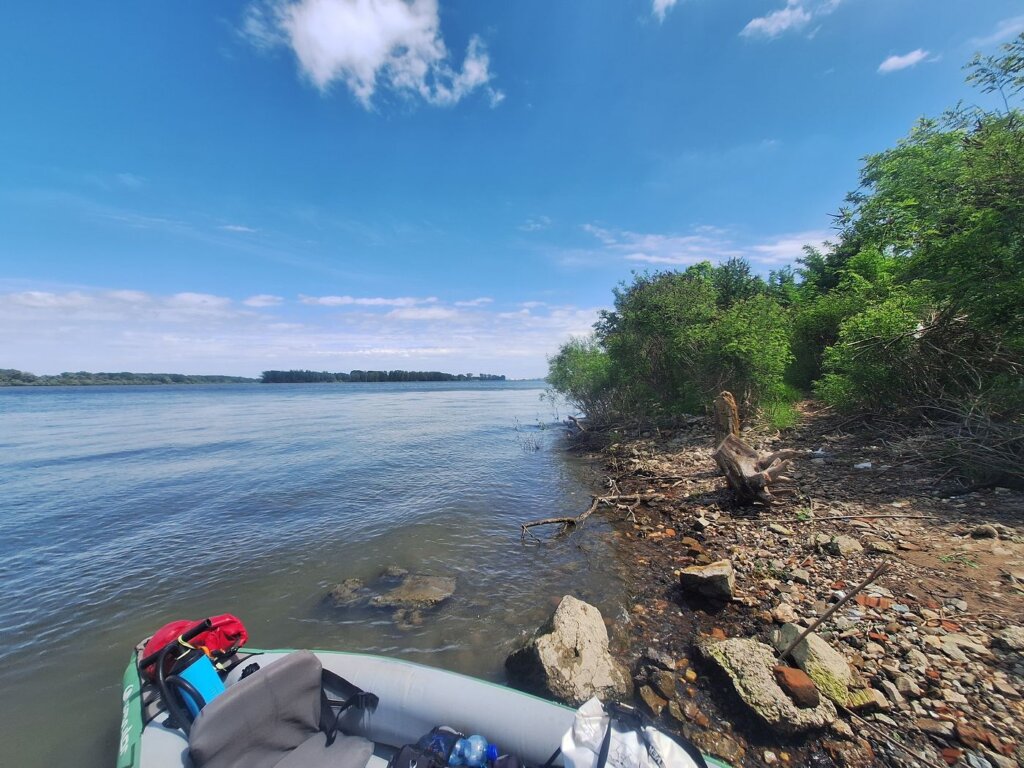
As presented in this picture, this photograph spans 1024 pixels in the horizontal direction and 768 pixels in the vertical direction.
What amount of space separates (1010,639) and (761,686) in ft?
7.68

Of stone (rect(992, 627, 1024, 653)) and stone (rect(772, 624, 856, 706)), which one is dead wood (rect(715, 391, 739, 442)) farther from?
stone (rect(772, 624, 856, 706))

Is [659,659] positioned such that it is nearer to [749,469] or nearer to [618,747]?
[618,747]

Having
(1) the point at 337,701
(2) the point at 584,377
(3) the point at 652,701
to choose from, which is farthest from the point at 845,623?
(2) the point at 584,377

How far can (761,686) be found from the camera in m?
3.66

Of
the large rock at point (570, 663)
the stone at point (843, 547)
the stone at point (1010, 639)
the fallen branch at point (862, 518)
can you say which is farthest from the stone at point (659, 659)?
the fallen branch at point (862, 518)

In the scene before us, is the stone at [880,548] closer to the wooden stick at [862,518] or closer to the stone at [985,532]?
the wooden stick at [862,518]

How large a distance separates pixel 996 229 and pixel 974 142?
88.6 inches

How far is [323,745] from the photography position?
346cm

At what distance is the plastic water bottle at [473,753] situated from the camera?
10.5 feet

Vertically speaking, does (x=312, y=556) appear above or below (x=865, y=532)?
below

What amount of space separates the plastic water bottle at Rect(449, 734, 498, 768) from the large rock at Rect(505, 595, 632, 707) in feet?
4.01

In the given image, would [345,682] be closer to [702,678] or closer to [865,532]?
[702,678]

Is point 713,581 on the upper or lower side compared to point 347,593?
upper

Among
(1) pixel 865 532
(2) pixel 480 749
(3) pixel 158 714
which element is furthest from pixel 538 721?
(1) pixel 865 532
